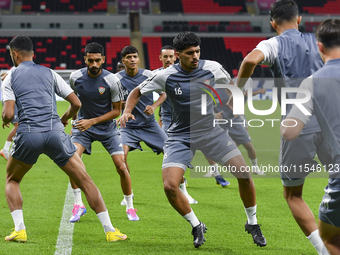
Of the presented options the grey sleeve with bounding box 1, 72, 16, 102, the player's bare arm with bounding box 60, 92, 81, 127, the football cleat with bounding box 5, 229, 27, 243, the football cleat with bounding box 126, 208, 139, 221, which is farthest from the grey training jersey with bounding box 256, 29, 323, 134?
the football cleat with bounding box 5, 229, 27, 243

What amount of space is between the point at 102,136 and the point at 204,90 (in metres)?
1.80

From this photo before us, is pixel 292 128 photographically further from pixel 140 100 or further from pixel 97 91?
pixel 140 100

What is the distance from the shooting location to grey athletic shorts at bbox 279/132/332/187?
3.59m

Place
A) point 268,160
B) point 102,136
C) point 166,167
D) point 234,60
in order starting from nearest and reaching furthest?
point 166,167, point 102,136, point 268,160, point 234,60

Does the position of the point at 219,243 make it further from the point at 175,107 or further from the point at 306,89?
the point at 306,89

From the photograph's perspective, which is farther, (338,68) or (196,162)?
(196,162)

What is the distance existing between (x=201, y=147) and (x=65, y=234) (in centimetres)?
178

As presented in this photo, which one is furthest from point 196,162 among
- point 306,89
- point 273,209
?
point 306,89

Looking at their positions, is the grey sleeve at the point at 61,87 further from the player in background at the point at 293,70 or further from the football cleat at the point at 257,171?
the football cleat at the point at 257,171

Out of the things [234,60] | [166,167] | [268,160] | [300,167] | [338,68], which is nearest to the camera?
[338,68]

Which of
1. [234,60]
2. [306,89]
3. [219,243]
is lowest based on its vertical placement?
[234,60]

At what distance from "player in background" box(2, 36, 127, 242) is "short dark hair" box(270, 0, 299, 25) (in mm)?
2224

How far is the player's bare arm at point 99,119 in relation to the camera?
5.28 m

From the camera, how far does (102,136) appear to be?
19.6ft
